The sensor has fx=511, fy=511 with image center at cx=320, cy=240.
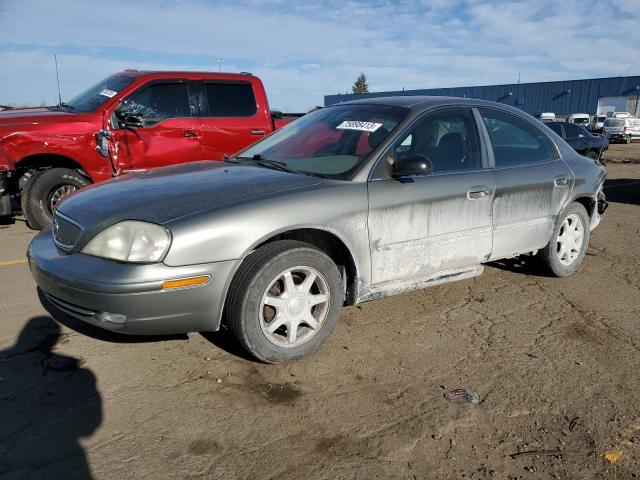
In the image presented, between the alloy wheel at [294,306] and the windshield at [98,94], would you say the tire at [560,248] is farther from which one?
the windshield at [98,94]

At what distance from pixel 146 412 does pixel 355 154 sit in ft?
6.73

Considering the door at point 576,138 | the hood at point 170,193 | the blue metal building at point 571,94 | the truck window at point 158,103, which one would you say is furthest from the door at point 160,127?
the blue metal building at point 571,94

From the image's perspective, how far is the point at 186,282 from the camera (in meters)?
2.67

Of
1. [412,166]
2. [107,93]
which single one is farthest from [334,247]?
[107,93]

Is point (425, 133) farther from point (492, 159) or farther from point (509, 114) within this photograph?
point (509, 114)

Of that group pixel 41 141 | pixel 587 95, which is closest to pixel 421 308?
pixel 41 141

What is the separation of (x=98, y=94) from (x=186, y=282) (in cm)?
510

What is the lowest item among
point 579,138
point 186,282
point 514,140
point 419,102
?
point 186,282

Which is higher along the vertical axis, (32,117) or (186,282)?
(32,117)

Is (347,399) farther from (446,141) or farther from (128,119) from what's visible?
(128,119)

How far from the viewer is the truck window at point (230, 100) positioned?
23.2 feet

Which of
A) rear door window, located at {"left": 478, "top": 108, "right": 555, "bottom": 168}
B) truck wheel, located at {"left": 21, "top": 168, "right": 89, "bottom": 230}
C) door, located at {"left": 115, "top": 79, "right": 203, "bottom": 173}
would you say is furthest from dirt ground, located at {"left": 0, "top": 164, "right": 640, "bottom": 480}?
door, located at {"left": 115, "top": 79, "right": 203, "bottom": 173}

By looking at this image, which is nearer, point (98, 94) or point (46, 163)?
point (46, 163)

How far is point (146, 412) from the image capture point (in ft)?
8.49
